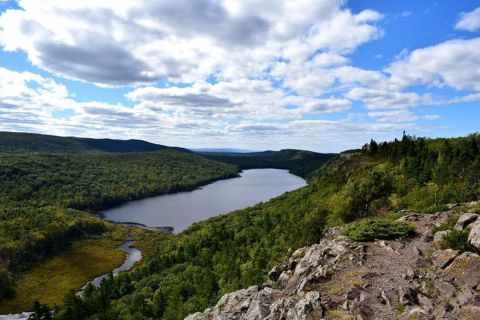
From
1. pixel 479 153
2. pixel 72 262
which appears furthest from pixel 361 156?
pixel 72 262

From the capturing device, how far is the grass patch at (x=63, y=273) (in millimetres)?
127062

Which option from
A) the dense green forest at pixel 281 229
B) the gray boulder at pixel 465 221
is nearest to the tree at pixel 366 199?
the dense green forest at pixel 281 229

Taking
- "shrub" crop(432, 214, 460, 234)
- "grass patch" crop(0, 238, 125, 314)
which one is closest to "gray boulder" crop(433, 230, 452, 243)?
"shrub" crop(432, 214, 460, 234)

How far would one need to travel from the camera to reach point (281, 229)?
360 feet

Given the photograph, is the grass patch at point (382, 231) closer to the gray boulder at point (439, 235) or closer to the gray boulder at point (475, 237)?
the gray boulder at point (439, 235)

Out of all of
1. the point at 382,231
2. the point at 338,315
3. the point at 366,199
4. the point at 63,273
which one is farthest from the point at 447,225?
the point at 63,273

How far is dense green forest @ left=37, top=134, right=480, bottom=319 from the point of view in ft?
211

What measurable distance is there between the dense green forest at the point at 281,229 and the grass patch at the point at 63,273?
22.7 m

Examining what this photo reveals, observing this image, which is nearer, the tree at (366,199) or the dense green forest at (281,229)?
the tree at (366,199)

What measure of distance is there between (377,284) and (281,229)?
278ft

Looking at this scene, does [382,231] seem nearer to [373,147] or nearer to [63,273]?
[373,147]

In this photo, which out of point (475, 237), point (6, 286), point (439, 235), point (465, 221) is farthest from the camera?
point (6, 286)

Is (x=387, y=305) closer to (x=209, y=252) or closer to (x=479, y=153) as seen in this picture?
(x=479, y=153)

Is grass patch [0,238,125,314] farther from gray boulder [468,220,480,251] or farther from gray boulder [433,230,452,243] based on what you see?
gray boulder [468,220,480,251]
